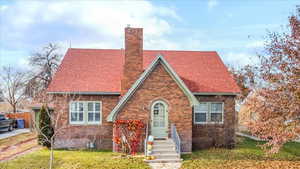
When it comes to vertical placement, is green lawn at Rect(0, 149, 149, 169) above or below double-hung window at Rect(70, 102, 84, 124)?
below

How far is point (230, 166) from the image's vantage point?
1220cm

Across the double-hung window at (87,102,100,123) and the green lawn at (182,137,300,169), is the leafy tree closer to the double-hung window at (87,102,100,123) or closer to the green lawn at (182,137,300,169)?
the green lawn at (182,137,300,169)

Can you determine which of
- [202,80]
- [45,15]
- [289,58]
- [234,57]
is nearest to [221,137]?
[202,80]

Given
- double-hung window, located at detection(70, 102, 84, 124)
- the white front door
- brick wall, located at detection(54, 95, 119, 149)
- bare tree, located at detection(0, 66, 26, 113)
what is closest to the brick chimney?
brick wall, located at detection(54, 95, 119, 149)

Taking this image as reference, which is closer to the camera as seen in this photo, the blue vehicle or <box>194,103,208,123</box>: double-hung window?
<box>194,103,208,123</box>: double-hung window

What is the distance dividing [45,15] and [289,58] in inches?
593

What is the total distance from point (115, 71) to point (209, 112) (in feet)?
26.0

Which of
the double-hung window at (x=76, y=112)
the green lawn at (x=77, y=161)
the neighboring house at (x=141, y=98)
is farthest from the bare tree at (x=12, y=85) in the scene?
the green lawn at (x=77, y=161)

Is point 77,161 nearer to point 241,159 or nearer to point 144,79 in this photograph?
point 144,79

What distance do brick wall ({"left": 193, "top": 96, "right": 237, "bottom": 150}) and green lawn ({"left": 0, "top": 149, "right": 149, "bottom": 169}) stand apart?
230 inches

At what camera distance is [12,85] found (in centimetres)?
4144

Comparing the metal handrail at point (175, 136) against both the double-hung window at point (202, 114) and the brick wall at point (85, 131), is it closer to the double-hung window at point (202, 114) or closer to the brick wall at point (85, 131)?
the double-hung window at point (202, 114)

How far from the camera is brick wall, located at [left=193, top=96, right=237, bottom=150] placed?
17.4m

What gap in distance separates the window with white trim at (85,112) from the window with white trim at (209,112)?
7194mm
